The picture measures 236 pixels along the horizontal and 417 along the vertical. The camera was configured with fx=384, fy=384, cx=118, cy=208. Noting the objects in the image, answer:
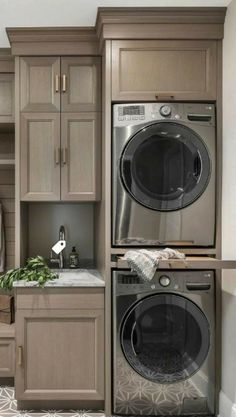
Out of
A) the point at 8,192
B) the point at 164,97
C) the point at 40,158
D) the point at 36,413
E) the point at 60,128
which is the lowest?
the point at 36,413

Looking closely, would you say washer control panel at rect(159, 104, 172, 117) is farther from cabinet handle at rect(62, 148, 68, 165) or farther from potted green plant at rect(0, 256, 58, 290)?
potted green plant at rect(0, 256, 58, 290)

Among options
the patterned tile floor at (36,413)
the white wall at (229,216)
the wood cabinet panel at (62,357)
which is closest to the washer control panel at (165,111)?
the white wall at (229,216)

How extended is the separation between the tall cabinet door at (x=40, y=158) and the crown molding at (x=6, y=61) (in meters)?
0.54

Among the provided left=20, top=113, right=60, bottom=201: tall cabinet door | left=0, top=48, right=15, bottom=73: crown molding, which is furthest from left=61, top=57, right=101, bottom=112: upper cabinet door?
left=0, top=48, right=15, bottom=73: crown molding

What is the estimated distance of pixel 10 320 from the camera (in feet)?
10.1

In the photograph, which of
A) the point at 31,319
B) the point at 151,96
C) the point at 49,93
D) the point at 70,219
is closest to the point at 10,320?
the point at 31,319

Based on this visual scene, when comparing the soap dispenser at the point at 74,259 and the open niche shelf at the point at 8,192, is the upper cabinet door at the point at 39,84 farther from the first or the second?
the soap dispenser at the point at 74,259

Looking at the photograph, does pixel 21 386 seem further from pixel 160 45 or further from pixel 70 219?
pixel 160 45

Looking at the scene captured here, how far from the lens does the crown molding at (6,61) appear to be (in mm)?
3105

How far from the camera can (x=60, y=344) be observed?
103 inches

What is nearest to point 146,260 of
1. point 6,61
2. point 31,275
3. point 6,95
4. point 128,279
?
point 128,279

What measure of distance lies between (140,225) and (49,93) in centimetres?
123

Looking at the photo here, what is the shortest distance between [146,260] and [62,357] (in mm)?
947

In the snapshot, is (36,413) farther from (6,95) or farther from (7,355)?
(6,95)
